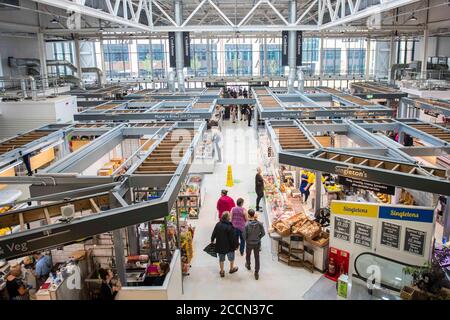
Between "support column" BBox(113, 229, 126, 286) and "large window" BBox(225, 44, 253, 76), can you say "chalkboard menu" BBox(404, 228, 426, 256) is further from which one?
"large window" BBox(225, 44, 253, 76)

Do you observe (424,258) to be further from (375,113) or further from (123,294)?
(375,113)

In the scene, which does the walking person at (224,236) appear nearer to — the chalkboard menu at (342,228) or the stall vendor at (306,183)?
the chalkboard menu at (342,228)

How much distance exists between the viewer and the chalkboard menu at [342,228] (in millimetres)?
7359

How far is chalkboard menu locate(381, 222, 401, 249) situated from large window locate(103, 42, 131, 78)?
110 ft

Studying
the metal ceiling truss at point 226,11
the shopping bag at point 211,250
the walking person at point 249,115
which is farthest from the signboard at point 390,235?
the walking person at point 249,115

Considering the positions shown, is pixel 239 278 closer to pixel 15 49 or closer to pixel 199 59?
pixel 15 49

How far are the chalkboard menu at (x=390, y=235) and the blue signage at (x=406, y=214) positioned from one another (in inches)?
5.9

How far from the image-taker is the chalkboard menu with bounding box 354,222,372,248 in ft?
23.2

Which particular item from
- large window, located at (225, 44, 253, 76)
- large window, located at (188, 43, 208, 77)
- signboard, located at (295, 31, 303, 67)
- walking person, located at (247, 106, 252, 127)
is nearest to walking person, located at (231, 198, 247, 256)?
signboard, located at (295, 31, 303, 67)

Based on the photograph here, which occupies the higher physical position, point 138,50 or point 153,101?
point 138,50

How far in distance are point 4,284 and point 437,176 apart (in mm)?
7634

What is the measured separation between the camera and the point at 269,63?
37.2 m
